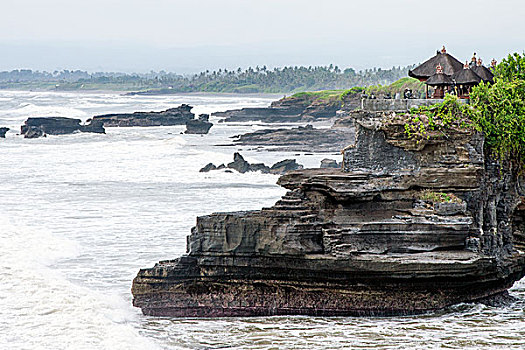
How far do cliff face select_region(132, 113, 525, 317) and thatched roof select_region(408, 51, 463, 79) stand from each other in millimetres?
3508

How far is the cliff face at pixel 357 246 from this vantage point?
57.4 feet

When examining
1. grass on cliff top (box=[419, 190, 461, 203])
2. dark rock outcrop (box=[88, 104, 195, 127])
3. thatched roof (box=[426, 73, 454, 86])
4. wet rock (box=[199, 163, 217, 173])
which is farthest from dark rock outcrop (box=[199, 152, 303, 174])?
dark rock outcrop (box=[88, 104, 195, 127])

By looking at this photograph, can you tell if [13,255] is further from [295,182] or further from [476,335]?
[476,335]

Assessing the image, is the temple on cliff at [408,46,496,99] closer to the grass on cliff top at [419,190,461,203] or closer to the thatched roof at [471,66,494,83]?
the thatched roof at [471,66,494,83]

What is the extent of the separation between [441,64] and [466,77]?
119 centimetres

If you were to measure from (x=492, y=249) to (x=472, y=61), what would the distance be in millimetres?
6220

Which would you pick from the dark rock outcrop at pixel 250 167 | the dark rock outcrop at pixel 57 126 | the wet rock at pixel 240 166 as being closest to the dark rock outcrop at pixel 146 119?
the dark rock outcrop at pixel 57 126

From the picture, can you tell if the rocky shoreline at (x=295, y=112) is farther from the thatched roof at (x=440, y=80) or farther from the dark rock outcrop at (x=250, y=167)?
the thatched roof at (x=440, y=80)

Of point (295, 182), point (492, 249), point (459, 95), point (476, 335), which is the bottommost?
point (476, 335)

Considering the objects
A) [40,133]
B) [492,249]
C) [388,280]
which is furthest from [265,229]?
[40,133]

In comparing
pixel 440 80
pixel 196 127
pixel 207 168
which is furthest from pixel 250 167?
pixel 196 127

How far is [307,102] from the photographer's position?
85562 millimetres

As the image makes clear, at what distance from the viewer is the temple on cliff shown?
20625 millimetres

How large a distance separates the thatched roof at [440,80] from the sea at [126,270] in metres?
6.04
